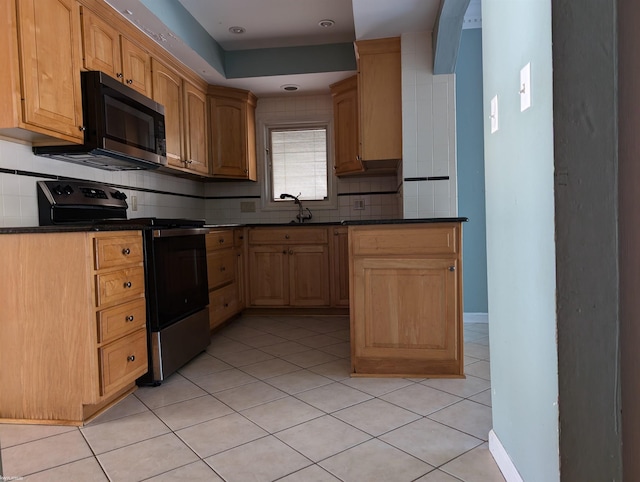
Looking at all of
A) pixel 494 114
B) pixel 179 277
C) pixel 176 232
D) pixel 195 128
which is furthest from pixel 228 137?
pixel 494 114

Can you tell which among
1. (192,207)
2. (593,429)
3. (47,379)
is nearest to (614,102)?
(593,429)

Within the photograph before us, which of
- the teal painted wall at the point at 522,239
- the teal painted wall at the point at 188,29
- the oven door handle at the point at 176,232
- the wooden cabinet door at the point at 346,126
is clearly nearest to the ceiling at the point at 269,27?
the teal painted wall at the point at 188,29

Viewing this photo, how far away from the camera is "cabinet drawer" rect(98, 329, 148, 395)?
1.95m

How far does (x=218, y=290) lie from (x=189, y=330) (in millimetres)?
800

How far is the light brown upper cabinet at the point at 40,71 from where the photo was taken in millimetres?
A: 1972

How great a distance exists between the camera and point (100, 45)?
256 cm

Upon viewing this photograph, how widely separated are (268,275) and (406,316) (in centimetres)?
198

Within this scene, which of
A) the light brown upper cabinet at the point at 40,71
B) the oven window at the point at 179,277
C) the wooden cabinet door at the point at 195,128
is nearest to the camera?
the light brown upper cabinet at the point at 40,71

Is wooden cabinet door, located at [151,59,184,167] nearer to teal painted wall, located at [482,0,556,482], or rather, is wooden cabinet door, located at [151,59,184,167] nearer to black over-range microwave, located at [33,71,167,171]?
black over-range microwave, located at [33,71,167,171]

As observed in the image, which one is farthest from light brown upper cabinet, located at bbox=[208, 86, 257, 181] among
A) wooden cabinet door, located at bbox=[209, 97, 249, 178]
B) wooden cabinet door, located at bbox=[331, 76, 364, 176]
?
wooden cabinet door, located at bbox=[331, 76, 364, 176]

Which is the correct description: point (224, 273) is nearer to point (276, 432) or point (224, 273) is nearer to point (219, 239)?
point (219, 239)

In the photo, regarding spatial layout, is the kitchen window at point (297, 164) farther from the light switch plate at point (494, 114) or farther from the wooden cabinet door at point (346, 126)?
the light switch plate at point (494, 114)

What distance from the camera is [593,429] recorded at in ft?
2.90

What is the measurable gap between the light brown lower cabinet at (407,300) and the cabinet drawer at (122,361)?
1.10 meters
